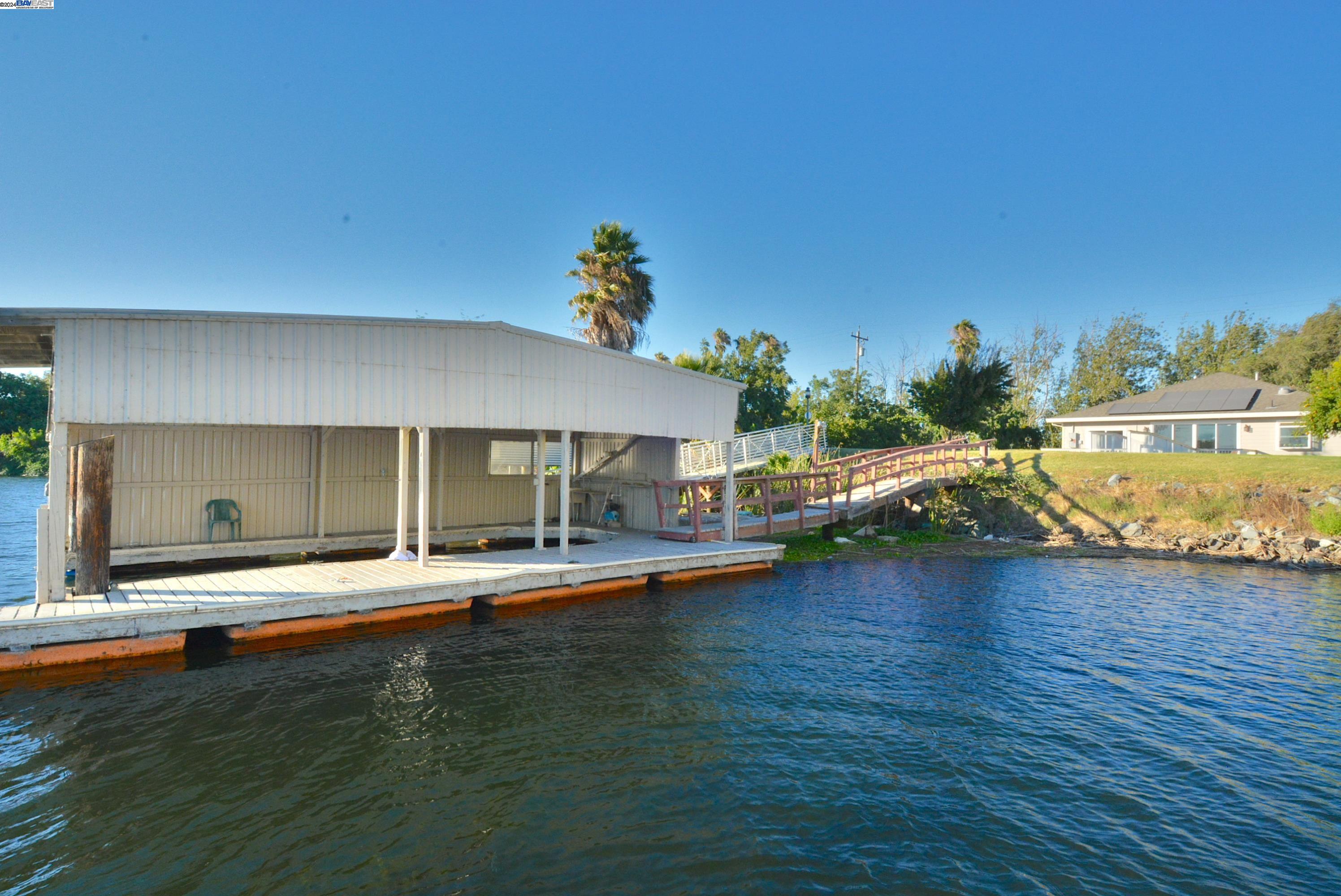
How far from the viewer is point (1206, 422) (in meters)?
30.8

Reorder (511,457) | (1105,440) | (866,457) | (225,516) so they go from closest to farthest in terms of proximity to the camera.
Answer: (225,516) → (511,457) → (866,457) → (1105,440)

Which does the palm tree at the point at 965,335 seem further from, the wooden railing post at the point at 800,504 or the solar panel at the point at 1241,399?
the wooden railing post at the point at 800,504

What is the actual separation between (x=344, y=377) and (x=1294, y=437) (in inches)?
1398

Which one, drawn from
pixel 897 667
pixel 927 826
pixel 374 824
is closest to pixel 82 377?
pixel 374 824

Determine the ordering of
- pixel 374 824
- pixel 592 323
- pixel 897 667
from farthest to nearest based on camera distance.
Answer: pixel 592 323 → pixel 897 667 → pixel 374 824

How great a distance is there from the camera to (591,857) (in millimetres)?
5254

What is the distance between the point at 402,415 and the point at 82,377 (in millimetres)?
4166

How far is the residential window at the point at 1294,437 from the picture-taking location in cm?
2791

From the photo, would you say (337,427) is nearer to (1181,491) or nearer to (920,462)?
(920,462)

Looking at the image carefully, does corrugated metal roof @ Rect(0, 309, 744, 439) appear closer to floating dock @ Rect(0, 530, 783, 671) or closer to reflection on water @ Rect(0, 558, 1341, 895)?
floating dock @ Rect(0, 530, 783, 671)

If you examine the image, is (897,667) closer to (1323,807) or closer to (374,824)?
(1323,807)

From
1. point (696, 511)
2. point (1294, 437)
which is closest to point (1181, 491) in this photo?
point (1294, 437)

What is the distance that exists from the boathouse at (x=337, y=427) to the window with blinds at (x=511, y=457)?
0.04 m

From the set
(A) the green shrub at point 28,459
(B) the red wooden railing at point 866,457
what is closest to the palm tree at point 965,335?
(B) the red wooden railing at point 866,457
